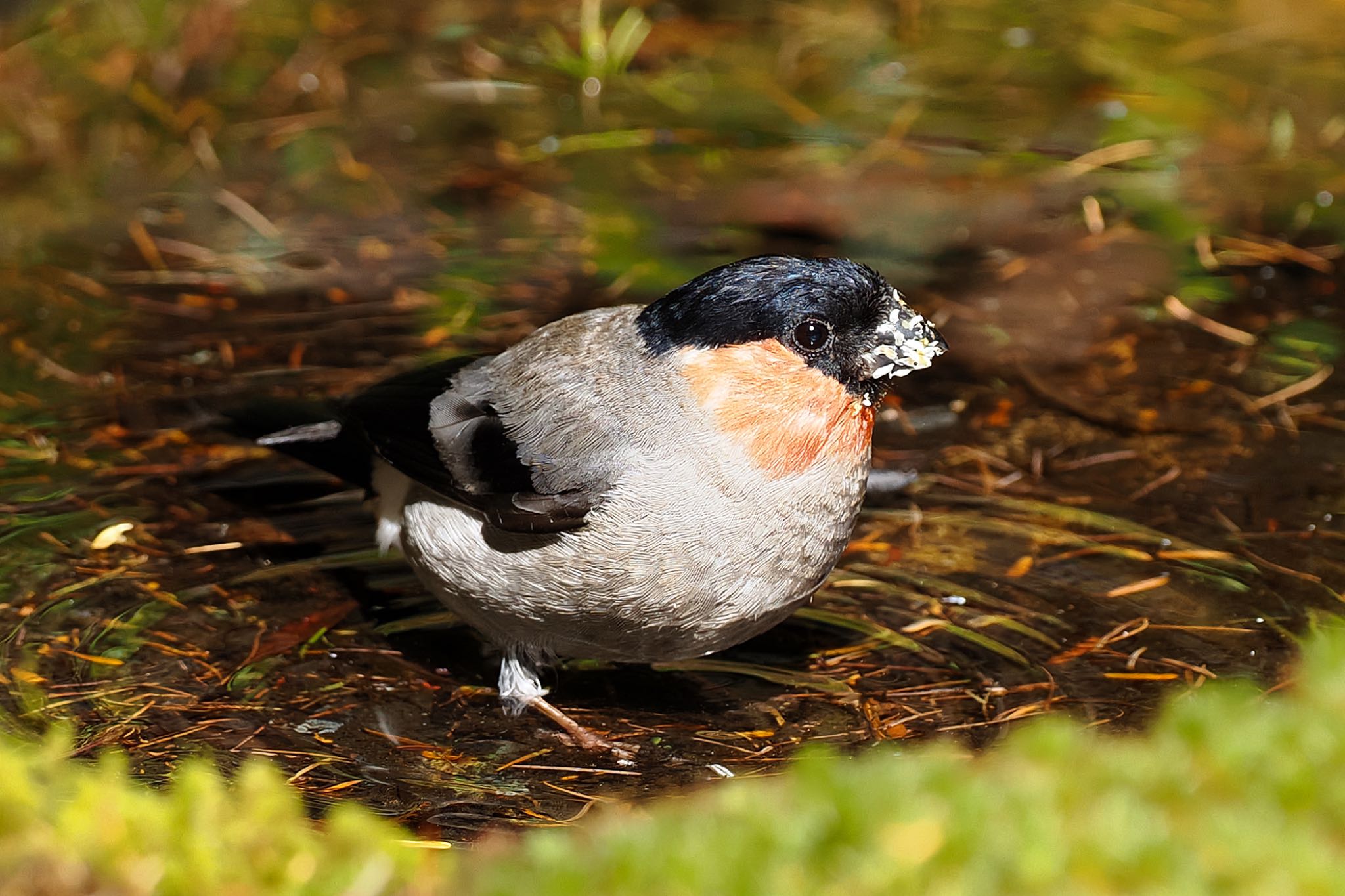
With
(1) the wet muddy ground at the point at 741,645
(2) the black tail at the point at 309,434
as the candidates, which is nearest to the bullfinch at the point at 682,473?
(1) the wet muddy ground at the point at 741,645

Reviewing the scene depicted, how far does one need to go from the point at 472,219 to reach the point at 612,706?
395 cm

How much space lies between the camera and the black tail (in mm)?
5441

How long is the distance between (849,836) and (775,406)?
1982 mm

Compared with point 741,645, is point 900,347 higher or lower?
higher

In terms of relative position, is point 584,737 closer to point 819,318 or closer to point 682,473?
point 682,473

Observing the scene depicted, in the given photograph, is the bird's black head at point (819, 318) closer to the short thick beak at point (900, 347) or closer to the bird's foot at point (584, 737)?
the short thick beak at point (900, 347)

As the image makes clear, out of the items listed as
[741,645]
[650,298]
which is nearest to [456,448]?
[741,645]

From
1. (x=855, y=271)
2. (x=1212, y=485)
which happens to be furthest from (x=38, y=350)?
(x=1212, y=485)

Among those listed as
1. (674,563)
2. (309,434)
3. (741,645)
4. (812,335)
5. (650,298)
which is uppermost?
(812,335)

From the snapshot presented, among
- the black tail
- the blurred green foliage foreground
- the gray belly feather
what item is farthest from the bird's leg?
the blurred green foliage foreground

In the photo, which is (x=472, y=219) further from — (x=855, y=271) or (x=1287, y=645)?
(x=1287, y=645)

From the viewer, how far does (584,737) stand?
4594mm

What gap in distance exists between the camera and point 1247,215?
7.98 m

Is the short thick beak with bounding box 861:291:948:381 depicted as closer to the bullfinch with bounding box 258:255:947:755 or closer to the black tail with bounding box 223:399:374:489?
the bullfinch with bounding box 258:255:947:755
